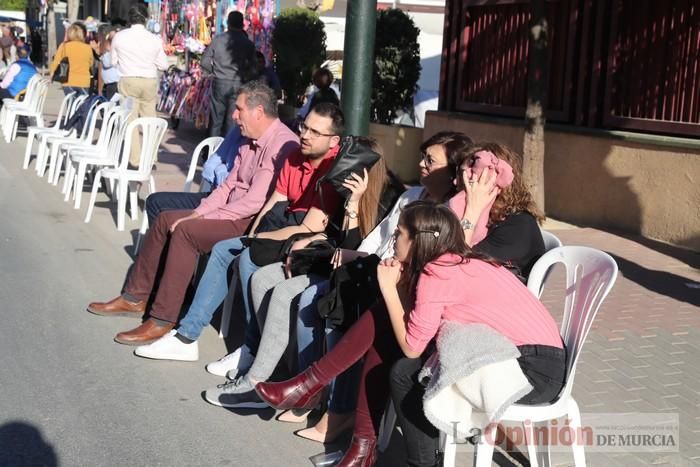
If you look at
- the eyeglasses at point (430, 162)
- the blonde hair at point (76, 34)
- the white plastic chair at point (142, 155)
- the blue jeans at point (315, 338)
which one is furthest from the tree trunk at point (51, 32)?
the blue jeans at point (315, 338)

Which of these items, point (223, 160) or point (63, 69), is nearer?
point (223, 160)

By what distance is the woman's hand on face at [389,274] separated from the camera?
13.4 feet

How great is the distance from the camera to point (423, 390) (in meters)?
3.87

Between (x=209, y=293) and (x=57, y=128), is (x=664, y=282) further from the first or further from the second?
(x=57, y=128)

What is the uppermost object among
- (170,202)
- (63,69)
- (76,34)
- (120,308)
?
(76,34)

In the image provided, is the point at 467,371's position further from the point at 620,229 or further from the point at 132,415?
the point at 620,229

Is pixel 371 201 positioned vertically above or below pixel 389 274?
above

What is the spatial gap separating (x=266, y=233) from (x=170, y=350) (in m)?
0.91

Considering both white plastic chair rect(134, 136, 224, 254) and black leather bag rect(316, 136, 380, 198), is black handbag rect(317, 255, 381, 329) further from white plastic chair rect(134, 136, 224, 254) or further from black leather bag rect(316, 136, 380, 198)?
white plastic chair rect(134, 136, 224, 254)

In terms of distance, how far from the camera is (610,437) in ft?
15.7

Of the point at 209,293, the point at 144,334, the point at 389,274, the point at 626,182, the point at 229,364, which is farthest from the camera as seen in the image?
the point at 626,182

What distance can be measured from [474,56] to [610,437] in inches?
357

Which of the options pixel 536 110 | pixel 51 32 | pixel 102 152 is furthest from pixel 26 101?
pixel 51 32

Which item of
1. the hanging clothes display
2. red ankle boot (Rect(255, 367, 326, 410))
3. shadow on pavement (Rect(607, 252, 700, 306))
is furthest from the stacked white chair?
red ankle boot (Rect(255, 367, 326, 410))
